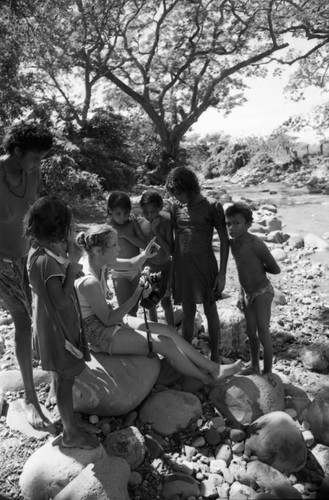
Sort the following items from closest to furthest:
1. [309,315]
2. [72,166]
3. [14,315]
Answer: [14,315] < [309,315] < [72,166]

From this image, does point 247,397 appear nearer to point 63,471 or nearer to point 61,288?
point 63,471

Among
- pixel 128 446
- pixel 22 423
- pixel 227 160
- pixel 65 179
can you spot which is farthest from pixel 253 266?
pixel 227 160

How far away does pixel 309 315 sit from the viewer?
458cm

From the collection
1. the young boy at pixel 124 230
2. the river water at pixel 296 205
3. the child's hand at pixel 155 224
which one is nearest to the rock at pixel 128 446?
the young boy at pixel 124 230

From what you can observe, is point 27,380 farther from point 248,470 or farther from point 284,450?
point 284,450

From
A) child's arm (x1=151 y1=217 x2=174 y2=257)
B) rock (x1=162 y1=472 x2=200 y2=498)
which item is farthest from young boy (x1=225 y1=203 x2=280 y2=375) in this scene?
rock (x1=162 y1=472 x2=200 y2=498)

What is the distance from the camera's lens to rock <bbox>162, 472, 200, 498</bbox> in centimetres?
225

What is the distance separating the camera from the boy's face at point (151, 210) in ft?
10.7

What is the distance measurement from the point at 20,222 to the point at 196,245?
1.22 m

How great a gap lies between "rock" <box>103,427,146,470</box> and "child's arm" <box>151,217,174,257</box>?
1380 mm

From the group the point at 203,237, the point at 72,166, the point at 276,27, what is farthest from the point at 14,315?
the point at 276,27

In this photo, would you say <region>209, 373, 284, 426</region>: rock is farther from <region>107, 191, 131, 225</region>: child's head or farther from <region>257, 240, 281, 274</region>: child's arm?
<region>107, 191, 131, 225</region>: child's head

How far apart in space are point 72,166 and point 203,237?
5585mm

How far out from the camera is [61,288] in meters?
2.05
